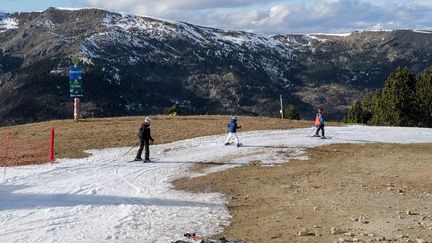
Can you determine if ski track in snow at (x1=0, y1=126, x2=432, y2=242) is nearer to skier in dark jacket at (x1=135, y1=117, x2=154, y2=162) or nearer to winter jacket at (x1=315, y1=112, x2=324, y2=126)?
skier in dark jacket at (x1=135, y1=117, x2=154, y2=162)

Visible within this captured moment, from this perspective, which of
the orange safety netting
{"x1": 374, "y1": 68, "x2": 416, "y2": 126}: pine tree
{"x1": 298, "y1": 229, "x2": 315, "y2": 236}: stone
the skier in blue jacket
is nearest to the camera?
{"x1": 298, "y1": 229, "x2": 315, "y2": 236}: stone

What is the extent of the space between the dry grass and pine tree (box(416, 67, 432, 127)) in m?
49.8

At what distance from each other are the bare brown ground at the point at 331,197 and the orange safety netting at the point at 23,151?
9.25 metres

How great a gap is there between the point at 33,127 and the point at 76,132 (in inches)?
273

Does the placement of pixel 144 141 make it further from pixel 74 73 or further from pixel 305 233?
pixel 74 73

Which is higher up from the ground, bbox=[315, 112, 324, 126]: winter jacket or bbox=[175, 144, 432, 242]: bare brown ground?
bbox=[315, 112, 324, 126]: winter jacket

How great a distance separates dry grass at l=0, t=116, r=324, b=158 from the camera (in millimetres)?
34719

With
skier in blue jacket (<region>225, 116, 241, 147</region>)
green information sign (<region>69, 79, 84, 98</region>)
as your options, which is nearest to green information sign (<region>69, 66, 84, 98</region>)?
green information sign (<region>69, 79, 84, 98</region>)

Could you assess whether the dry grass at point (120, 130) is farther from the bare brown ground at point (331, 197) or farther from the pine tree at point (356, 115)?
the pine tree at point (356, 115)

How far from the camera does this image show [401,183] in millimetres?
22578

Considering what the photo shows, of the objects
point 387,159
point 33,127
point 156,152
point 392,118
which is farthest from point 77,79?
point 392,118

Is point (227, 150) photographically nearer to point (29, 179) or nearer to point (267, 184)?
point (267, 184)

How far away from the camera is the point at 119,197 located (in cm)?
2011

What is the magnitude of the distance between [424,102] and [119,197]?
3170 inches
